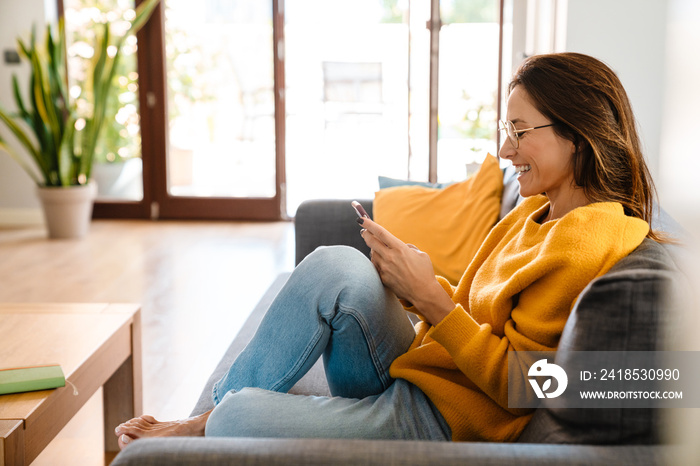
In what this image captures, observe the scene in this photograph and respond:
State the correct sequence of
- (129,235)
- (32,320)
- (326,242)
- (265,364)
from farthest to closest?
(129,235)
(326,242)
(32,320)
(265,364)

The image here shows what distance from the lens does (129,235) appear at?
4.99 metres

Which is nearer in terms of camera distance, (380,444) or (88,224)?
(380,444)

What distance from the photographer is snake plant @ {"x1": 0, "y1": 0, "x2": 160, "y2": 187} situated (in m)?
4.68

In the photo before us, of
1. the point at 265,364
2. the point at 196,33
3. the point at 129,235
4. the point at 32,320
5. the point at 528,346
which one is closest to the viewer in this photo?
the point at 528,346

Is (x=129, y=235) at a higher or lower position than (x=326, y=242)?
lower

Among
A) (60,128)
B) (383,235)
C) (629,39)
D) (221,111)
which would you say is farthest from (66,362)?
(221,111)

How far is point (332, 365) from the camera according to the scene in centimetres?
138

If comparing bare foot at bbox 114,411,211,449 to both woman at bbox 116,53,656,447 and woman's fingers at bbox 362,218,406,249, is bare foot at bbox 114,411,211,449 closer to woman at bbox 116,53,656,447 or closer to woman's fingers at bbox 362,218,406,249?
woman at bbox 116,53,656,447

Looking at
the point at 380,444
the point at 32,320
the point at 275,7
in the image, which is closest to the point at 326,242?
the point at 32,320

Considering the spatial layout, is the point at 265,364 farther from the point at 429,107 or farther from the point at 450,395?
the point at 429,107

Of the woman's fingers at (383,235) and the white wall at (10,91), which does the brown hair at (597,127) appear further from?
the white wall at (10,91)

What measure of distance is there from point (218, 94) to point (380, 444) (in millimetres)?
4927

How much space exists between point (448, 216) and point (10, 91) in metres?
4.23

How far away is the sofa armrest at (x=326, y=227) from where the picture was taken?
2396 millimetres
